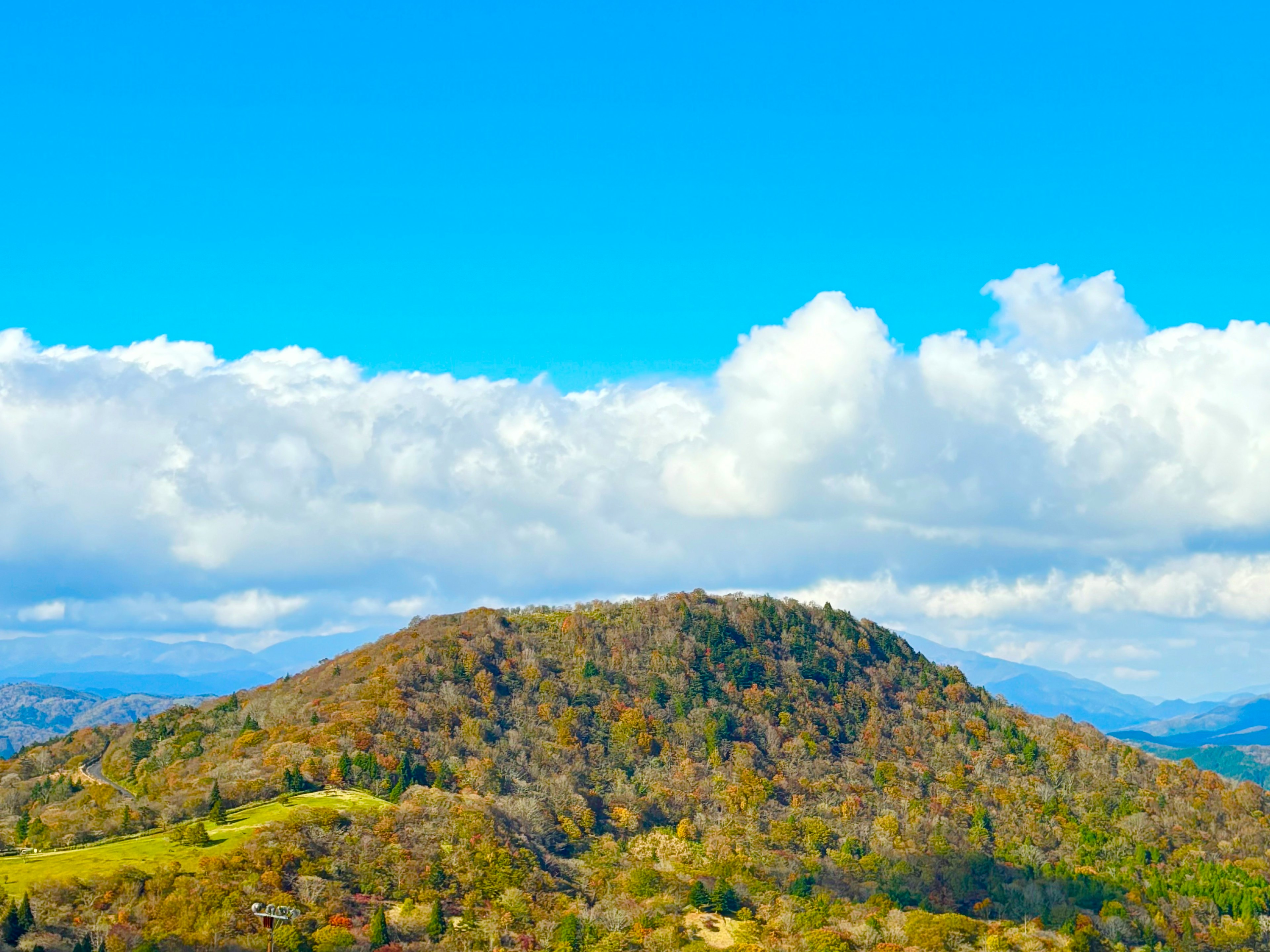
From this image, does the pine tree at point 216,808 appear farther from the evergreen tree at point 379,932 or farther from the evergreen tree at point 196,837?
the evergreen tree at point 379,932

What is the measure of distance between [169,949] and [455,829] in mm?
55468

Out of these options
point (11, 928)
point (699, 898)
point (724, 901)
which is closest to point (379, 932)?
point (11, 928)

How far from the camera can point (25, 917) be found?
127 metres

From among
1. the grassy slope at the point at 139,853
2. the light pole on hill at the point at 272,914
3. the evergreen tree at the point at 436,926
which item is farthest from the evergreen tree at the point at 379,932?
the grassy slope at the point at 139,853

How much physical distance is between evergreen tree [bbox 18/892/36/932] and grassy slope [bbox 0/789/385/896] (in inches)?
361

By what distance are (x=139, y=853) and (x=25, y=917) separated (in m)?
29.0

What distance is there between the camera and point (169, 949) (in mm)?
129125

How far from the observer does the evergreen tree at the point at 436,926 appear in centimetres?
14775

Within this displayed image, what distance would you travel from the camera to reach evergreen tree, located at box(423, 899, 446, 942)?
147750mm

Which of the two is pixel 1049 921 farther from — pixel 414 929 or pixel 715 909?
pixel 414 929

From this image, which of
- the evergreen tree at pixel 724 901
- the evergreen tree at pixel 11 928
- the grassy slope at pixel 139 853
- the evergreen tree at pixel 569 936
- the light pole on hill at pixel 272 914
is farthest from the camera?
the evergreen tree at pixel 724 901

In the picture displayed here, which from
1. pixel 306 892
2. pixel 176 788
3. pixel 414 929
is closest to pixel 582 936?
pixel 414 929

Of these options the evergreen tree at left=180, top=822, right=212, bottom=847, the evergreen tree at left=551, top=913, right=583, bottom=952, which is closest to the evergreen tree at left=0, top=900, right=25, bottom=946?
the evergreen tree at left=180, top=822, right=212, bottom=847

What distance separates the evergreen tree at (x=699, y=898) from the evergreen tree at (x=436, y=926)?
1677 inches
